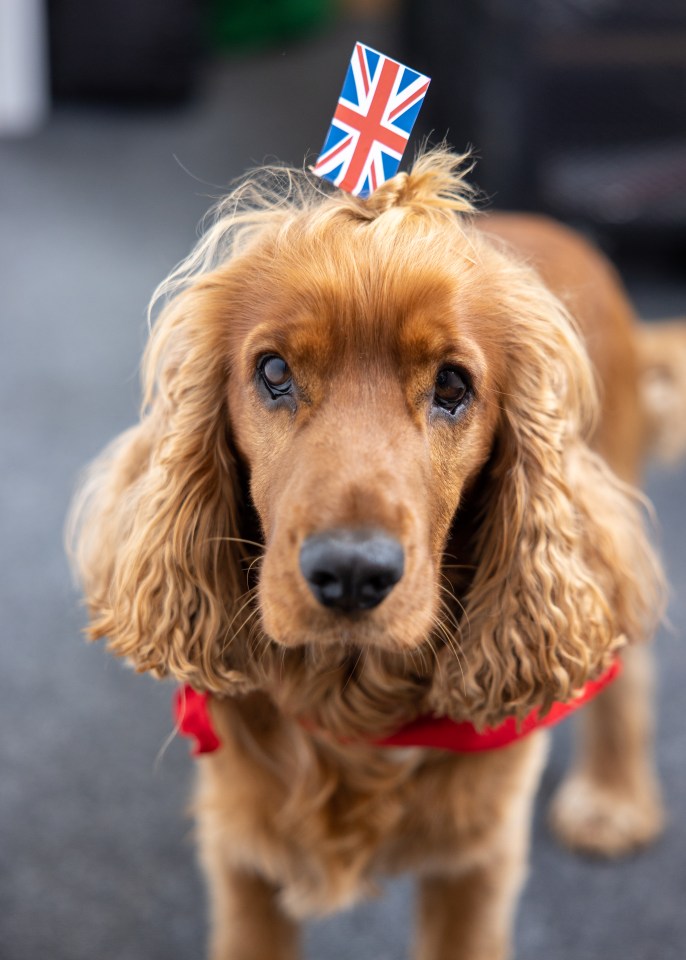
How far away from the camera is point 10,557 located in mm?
2547

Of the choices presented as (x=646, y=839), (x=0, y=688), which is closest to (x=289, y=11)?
(x=0, y=688)

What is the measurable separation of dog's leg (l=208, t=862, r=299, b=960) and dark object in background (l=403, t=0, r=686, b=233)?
2.26 m

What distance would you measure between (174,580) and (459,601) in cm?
36

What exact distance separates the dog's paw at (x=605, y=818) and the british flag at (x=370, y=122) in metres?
1.28

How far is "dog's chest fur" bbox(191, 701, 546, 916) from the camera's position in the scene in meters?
1.42

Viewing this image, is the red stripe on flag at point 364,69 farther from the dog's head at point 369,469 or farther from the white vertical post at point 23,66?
the white vertical post at point 23,66

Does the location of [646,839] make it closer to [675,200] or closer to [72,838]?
[72,838]

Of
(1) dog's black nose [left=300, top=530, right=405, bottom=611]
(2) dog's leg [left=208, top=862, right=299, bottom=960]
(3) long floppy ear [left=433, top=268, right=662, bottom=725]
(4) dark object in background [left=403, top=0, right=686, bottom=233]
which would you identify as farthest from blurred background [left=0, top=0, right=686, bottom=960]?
(1) dog's black nose [left=300, top=530, right=405, bottom=611]

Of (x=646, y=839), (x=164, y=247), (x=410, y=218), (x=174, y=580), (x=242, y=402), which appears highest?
(x=410, y=218)

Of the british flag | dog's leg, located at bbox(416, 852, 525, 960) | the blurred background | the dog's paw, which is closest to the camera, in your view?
the british flag

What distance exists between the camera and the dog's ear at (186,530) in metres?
1.30

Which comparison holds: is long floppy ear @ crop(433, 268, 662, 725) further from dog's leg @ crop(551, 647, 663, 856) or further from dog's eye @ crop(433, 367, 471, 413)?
dog's leg @ crop(551, 647, 663, 856)

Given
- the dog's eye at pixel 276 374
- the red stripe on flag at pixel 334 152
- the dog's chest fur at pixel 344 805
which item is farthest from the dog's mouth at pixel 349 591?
the red stripe on flag at pixel 334 152

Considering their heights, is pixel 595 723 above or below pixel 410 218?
below
